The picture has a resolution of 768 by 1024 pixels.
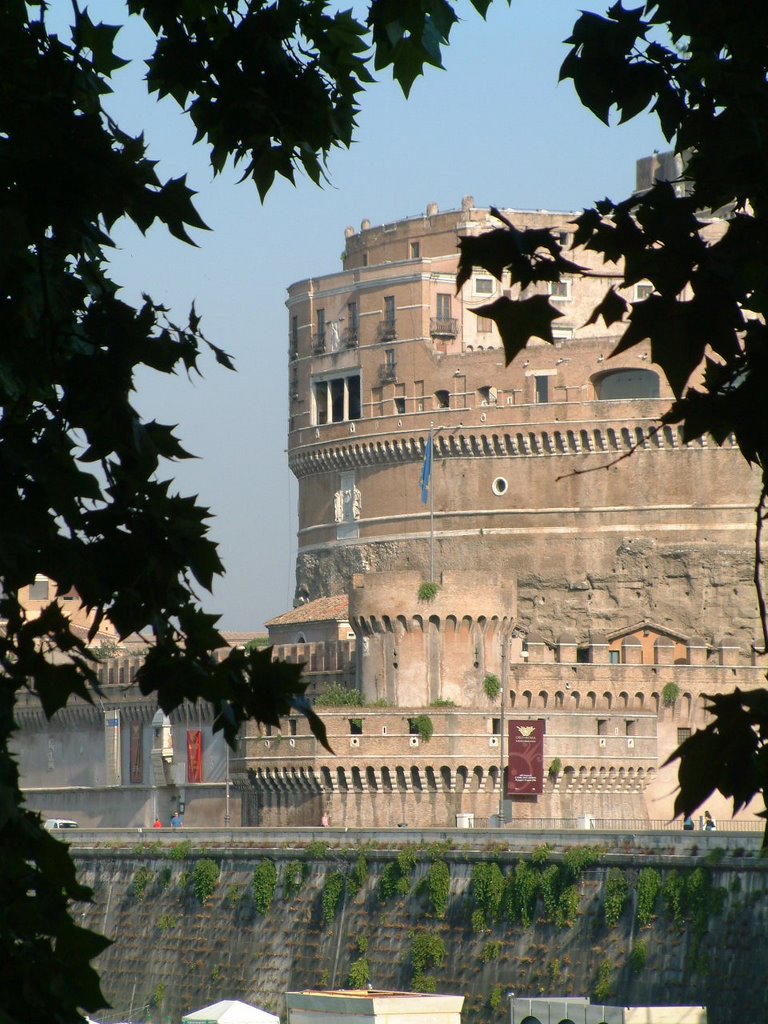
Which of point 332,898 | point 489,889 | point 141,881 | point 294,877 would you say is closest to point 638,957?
Result: point 489,889

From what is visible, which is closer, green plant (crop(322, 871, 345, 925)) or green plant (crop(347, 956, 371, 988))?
green plant (crop(347, 956, 371, 988))

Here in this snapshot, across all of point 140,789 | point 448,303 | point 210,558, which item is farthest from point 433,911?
point 210,558

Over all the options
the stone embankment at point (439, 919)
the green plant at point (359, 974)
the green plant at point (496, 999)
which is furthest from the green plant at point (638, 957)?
A: the green plant at point (359, 974)

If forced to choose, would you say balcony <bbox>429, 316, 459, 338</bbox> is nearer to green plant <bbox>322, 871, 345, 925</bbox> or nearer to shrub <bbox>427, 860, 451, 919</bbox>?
green plant <bbox>322, 871, 345, 925</bbox>

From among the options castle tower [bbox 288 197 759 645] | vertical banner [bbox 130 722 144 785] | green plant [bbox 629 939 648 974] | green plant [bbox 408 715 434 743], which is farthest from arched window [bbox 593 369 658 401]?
green plant [bbox 629 939 648 974]

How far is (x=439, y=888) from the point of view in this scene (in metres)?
33.7

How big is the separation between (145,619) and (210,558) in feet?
0.70

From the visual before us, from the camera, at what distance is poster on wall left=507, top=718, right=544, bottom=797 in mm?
38000

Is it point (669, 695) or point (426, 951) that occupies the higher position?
point (669, 695)

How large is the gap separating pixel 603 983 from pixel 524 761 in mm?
8581

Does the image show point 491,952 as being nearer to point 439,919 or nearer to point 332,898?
point 439,919

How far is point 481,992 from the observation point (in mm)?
31797

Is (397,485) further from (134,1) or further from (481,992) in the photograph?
(134,1)

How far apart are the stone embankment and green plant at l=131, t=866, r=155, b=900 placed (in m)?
0.03
